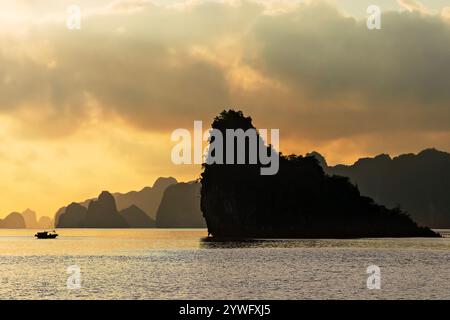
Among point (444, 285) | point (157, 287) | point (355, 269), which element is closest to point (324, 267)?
point (355, 269)

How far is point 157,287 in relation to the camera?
6341 centimetres

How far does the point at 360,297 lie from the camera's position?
56.1 m

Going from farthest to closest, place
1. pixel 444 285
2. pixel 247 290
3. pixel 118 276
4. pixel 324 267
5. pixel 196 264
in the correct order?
pixel 196 264, pixel 324 267, pixel 118 276, pixel 444 285, pixel 247 290

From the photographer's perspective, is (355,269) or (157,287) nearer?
(157,287)

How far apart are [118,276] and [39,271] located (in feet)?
47.1

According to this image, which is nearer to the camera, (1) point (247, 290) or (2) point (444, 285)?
(1) point (247, 290)

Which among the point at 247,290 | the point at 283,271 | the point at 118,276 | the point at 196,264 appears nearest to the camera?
the point at 247,290

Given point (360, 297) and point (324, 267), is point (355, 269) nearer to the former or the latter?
point (324, 267)
